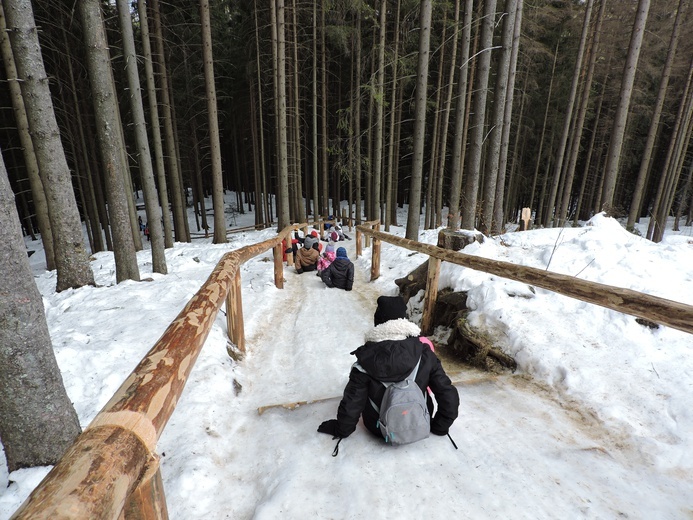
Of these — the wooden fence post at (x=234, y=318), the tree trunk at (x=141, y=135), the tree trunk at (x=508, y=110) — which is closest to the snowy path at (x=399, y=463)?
the wooden fence post at (x=234, y=318)

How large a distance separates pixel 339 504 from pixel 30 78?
7235 mm

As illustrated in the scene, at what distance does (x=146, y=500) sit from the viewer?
1233 mm

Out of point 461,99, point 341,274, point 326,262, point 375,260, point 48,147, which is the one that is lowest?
point 326,262

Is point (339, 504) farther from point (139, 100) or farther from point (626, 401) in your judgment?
point (139, 100)

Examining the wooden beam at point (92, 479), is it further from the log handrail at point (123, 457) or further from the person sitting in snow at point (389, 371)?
the person sitting in snow at point (389, 371)

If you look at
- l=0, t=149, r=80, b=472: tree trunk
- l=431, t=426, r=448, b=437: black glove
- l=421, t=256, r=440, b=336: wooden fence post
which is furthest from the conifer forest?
l=431, t=426, r=448, b=437: black glove

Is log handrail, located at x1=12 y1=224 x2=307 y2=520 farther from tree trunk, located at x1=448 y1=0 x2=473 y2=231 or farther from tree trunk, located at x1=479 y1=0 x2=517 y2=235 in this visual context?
tree trunk, located at x1=479 y1=0 x2=517 y2=235

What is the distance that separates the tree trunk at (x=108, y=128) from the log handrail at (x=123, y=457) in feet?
23.5

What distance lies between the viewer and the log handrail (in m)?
0.82

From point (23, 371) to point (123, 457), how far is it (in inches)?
72.4

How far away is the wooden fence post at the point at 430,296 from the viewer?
17.3 feet

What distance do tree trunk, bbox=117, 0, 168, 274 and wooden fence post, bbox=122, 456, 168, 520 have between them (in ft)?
32.0

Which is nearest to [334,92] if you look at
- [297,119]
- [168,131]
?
[297,119]

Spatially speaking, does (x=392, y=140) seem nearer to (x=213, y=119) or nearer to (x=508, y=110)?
(x=508, y=110)
